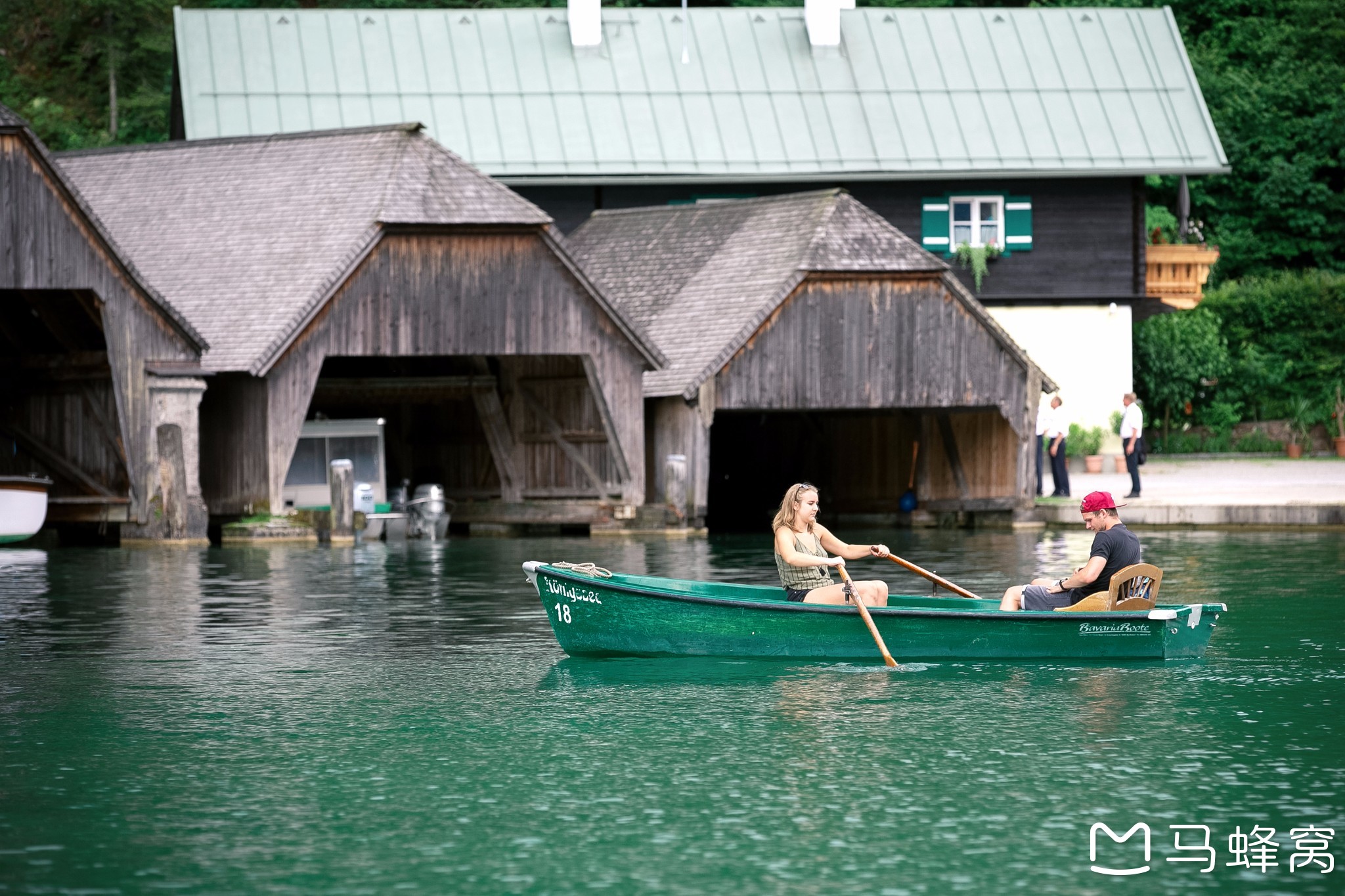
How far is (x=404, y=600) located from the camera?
22672mm

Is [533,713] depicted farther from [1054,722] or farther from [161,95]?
[161,95]

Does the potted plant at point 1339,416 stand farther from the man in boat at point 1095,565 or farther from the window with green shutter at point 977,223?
the man in boat at point 1095,565

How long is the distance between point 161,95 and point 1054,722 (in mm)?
42537

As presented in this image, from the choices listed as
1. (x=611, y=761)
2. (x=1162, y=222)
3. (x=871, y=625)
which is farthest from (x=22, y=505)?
(x=1162, y=222)

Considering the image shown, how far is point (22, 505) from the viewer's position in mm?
30859

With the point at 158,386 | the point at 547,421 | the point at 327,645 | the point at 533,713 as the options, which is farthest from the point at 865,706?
the point at 547,421

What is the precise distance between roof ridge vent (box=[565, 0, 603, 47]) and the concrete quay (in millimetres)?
14549

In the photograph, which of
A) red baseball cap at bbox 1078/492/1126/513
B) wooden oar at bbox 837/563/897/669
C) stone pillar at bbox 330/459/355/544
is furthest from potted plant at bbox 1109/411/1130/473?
wooden oar at bbox 837/563/897/669

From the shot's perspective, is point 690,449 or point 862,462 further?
point 862,462

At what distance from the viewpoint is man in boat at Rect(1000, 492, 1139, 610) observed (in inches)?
658

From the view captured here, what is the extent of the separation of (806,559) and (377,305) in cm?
1689

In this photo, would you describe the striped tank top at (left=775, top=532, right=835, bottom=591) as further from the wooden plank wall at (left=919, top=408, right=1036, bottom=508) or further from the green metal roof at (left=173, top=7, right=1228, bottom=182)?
the green metal roof at (left=173, top=7, right=1228, bottom=182)

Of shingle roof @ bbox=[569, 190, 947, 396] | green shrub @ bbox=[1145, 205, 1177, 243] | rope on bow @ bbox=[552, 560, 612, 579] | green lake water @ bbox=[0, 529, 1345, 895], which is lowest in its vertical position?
green lake water @ bbox=[0, 529, 1345, 895]

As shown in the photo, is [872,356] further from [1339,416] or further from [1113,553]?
[1113,553]
